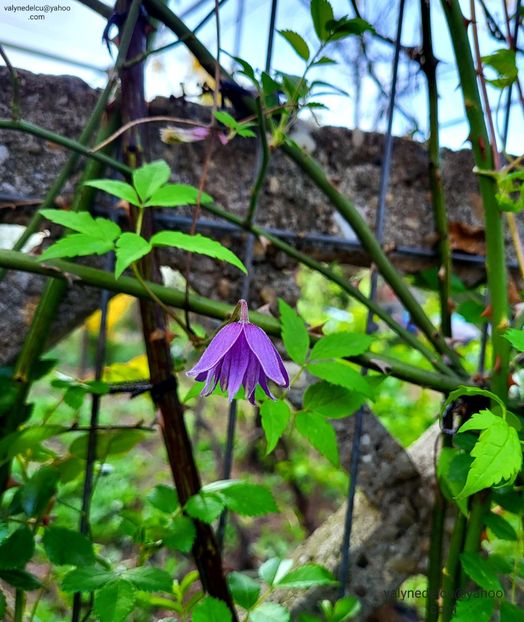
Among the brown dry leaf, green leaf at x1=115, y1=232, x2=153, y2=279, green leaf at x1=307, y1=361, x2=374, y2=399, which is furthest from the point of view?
the brown dry leaf

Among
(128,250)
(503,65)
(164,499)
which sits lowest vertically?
(164,499)

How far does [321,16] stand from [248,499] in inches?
23.9

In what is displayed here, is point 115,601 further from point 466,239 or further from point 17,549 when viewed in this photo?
point 466,239

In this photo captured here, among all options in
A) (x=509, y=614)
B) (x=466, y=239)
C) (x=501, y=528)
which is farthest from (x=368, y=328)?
(x=509, y=614)

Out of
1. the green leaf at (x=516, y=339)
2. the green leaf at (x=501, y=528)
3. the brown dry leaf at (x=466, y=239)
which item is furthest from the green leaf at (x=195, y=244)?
the brown dry leaf at (x=466, y=239)

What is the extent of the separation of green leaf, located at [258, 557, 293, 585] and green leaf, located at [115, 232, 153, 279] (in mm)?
464

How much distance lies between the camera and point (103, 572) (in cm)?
70

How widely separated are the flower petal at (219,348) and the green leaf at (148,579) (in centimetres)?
31

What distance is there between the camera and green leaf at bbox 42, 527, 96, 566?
2.39ft

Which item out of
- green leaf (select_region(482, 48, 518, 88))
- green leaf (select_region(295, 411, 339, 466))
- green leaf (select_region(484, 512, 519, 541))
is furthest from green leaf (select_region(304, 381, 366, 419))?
green leaf (select_region(482, 48, 518, 88))

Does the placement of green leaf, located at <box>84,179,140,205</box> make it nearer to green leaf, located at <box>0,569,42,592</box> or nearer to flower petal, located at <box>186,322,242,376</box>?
flower petal, located at <box>186,322,242,376</box>

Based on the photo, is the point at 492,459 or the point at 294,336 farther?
the point at 294,336

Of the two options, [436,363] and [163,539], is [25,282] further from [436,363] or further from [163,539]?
[436,363]

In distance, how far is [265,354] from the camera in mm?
526
